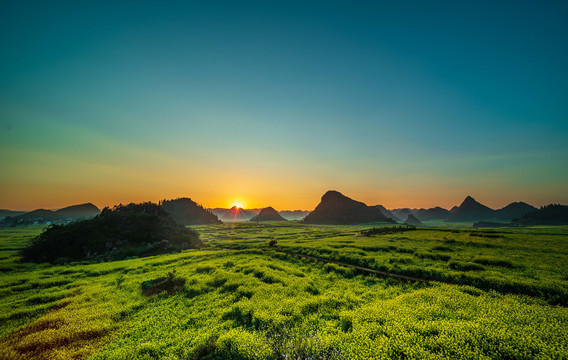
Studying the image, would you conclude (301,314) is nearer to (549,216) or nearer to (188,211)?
(188,211)

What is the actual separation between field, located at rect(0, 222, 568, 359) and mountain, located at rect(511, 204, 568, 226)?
19000 cm

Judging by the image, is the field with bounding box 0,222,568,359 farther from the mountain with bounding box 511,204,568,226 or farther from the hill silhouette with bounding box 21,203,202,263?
the mountain with bounding box 511,204,568,226

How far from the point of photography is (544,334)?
9789 mm

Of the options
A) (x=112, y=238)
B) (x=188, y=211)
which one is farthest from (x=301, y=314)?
(x=188, y=211)

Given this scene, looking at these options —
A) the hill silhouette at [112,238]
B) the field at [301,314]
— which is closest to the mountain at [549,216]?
the field at [301,314]

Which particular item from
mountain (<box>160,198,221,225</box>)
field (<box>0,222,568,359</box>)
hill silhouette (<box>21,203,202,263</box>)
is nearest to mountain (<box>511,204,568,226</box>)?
field (<box>0,222,568,359</box>)

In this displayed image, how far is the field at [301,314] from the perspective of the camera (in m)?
9.71

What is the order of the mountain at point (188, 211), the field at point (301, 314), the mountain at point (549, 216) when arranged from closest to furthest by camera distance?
the field at point (301, 314) → the mountain at point (549, 216) → the mountain at point (188, 211)

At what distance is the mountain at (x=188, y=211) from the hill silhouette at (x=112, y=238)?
132615 millimetres

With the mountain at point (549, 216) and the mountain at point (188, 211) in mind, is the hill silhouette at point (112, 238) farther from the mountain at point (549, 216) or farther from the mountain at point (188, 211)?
the mountain at point (549, 216)

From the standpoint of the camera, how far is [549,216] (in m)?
143

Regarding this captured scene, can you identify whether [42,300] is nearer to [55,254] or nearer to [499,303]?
[55,254]

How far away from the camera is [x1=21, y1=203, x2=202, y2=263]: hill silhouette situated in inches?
1607

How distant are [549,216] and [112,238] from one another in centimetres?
25869
